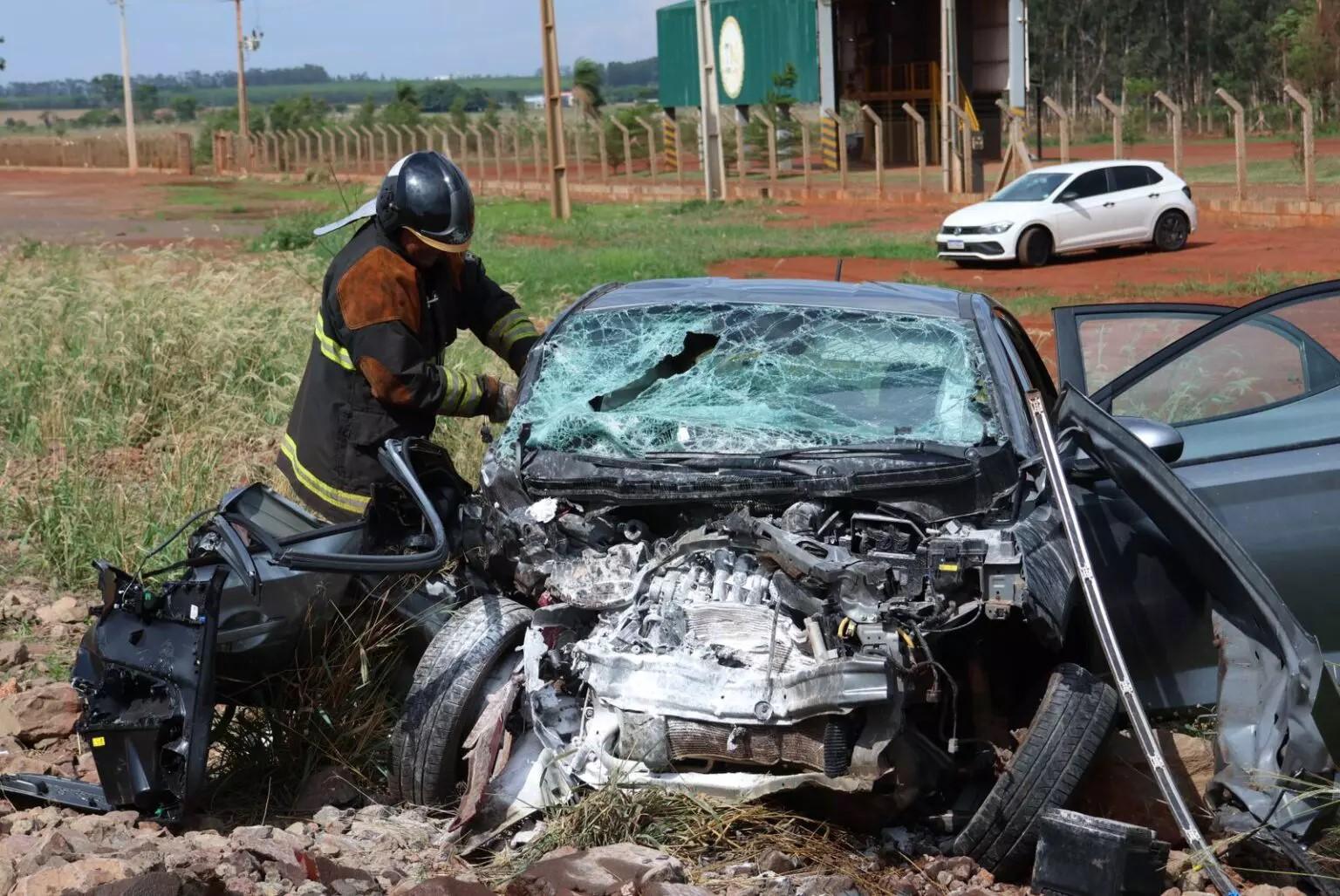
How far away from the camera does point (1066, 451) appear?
16.4 feet

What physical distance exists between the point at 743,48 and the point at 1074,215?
26.4 meters

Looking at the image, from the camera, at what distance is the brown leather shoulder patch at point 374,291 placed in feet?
17.8

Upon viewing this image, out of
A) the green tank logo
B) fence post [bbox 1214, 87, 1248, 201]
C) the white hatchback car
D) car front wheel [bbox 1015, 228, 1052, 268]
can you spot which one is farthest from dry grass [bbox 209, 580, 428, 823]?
the green tank logo

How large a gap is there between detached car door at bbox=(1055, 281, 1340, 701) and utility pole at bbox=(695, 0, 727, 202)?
Answer: 90.8 ft

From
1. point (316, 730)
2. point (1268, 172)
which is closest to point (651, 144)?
point (1268, 172)

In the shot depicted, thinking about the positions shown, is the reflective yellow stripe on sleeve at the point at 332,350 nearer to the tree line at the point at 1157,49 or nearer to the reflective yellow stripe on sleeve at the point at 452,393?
the reflective yellow stripe on sleeve at the point at 452,393

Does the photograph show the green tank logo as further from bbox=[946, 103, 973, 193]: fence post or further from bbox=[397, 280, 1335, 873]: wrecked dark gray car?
bbox=[397, 280, 1335, 873]: wrecked dark gray car

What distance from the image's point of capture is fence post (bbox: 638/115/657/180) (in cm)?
4012

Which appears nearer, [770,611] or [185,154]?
[770,611]

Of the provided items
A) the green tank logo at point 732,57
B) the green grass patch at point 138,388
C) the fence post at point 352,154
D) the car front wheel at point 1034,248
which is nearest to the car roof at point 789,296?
the green grass patch at point 138,388

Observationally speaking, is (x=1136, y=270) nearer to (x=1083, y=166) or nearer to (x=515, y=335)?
(x=1083, y=166)

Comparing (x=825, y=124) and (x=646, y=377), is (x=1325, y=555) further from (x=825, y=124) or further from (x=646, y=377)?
(x=825, y=124)

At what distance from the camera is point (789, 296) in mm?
5727

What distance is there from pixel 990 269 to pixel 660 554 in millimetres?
17397
